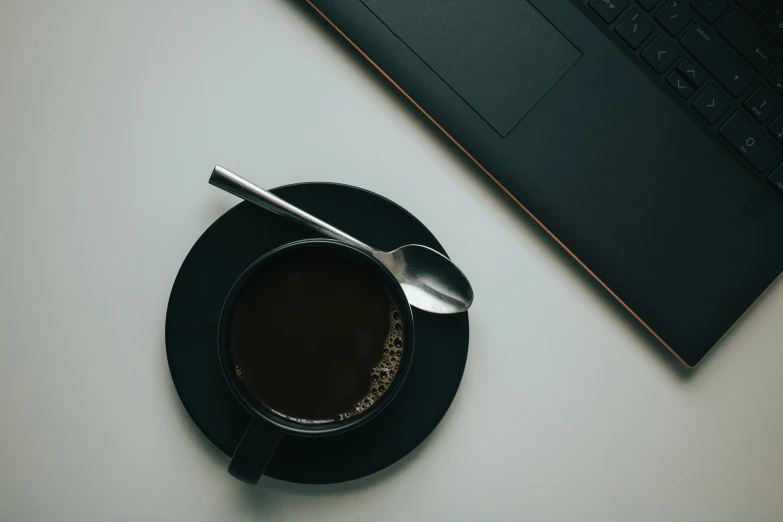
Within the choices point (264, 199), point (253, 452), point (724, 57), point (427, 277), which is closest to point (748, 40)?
point (724, 57)

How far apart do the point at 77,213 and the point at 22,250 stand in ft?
0.23

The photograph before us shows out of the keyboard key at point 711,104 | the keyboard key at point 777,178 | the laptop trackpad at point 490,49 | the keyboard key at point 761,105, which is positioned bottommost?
the keyboard key at point 777,178

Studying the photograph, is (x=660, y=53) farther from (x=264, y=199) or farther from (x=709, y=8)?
(x=264, y=199)

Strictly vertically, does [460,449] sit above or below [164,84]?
below

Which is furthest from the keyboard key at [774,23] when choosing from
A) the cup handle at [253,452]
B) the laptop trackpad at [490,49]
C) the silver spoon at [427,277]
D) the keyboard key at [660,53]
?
the cup handle at [253,452]

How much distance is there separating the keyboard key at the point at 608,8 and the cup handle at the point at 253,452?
55cm

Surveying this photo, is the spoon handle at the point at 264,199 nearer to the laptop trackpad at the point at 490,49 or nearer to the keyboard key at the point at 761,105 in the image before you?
the laptop trackpad at the point at 490,49

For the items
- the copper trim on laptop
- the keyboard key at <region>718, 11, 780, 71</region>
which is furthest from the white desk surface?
the keyboard key at <region>718, 11, 780, 71</region>

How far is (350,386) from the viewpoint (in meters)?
0.55

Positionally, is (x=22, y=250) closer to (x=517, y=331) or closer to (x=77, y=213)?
(x=77, y=213)

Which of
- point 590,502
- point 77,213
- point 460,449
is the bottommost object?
point 590,502

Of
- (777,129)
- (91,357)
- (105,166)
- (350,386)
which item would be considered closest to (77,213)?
(105,166)

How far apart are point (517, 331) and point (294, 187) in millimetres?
306

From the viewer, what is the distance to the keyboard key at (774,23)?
59 centimetres
